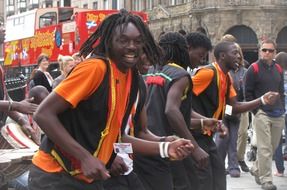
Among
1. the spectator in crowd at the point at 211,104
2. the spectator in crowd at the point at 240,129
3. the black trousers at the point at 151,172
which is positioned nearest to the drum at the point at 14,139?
the black trousers at the point at 151,172

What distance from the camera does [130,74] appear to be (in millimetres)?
4164

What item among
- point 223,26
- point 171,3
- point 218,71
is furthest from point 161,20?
point 218,71

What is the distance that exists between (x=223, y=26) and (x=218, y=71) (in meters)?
36.6

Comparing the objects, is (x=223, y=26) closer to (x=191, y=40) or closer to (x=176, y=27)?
(x=176, y=27)

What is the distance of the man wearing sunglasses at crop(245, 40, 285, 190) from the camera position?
30.9 feet

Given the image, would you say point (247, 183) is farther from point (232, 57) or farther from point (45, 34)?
point (45, 34)

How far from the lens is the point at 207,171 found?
619 centimetres

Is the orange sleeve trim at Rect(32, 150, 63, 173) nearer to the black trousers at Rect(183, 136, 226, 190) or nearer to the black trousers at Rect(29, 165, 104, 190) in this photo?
the black trousers at Rect(29, 165, 104, 190)

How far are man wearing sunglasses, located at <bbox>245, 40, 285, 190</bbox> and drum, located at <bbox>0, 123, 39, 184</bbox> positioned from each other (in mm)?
3767

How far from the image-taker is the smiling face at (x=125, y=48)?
3994 millimetres

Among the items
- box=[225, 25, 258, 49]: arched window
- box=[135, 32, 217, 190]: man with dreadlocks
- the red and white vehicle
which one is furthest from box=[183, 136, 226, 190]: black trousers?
box=[225, 25, 258, 49]: arched window

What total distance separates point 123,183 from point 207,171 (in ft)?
4.82

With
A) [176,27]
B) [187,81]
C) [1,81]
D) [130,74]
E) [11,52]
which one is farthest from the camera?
[176,27]

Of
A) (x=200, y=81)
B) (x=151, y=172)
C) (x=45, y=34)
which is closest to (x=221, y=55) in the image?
(x=200, y=81)
